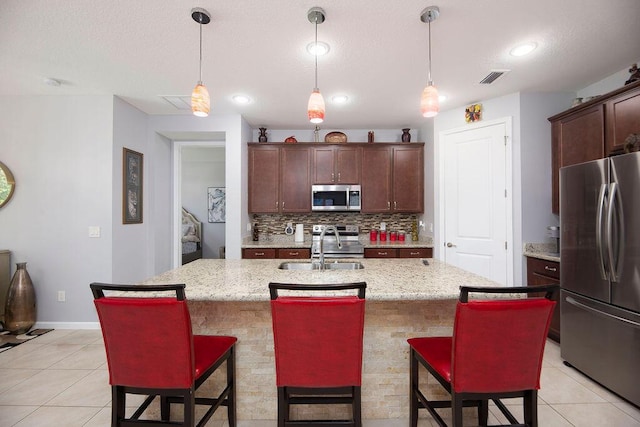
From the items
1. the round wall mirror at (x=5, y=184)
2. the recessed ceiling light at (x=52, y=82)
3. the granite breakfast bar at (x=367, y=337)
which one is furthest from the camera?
the round wall mirror at (x=5, y=184)

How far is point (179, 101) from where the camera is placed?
3355mm

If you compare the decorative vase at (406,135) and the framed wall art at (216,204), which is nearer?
the decorative vase at (406,135)

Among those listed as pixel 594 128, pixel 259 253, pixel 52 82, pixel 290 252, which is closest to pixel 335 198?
pixel 290 252

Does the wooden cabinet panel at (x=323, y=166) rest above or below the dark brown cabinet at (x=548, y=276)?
above

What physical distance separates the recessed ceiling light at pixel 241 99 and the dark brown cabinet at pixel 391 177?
1780 millimetres

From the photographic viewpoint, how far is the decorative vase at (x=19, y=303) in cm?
295

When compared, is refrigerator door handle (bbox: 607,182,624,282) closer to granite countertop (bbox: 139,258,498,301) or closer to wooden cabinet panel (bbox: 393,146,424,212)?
granite countertop (bbox: 139,258,498,301)

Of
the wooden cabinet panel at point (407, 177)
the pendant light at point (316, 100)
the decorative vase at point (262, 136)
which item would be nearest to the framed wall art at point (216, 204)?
the decorative vase at point (262, 136)

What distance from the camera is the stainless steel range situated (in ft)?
12.7

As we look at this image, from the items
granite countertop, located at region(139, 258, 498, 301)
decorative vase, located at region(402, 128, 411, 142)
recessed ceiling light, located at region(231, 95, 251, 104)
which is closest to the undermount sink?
granite countertop, located at region(139, 258, 498, 301)

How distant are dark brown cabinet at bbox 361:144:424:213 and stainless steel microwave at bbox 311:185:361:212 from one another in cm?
14

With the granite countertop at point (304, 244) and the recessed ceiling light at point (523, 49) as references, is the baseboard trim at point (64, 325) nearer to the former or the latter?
the granite countertop at point (304, 244)

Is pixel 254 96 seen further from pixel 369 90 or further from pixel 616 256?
pixel 616 256

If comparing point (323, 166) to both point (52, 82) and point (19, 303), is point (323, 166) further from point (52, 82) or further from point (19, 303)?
point (19, 303)
